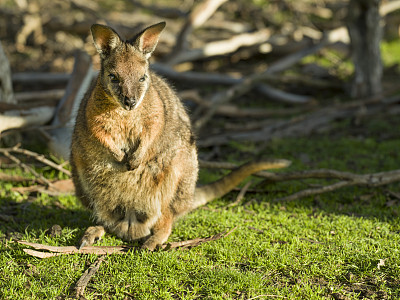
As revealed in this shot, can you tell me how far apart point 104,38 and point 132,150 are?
901 millimetres

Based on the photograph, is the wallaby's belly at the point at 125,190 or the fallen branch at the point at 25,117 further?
the fallen branch at the point at 25,117

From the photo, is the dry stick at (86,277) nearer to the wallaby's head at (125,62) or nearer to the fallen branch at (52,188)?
the wallaby's head at (125,62)

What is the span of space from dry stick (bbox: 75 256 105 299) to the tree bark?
21.1 feet

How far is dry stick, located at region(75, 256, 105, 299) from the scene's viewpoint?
10.0 feet

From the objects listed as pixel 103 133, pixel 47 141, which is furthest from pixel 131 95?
pixel 47 141

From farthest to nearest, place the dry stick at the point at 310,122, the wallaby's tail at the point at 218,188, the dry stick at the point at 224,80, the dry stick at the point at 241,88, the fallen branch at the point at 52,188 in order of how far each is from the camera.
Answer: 1. the dry stick at the point at 224,80
2. the dry stick at the point at 241,88
3. the dry stick at the point at 310,122
4. the fallen branch at the point at 52,188
5. the wallaby's tail at the point at 218,188

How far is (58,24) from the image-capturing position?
34.9 ft

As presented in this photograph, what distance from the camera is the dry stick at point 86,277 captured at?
10.0ft

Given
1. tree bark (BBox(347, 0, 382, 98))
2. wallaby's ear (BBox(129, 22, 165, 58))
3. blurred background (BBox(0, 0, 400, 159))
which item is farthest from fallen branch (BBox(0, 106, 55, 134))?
tree bark (BBox(347, 0, 382, 98))

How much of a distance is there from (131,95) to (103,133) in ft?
1.51

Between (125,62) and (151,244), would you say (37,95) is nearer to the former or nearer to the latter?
(125,62)

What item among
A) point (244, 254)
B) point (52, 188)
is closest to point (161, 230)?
point (244, 254)

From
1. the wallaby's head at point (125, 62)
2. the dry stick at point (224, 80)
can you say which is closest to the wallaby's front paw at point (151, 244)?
the wallaby's head at point (125, 62)

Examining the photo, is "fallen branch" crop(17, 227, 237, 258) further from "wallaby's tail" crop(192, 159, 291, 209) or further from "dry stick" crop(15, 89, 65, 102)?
"dry stick" crop(15, 89, 65, 102)
